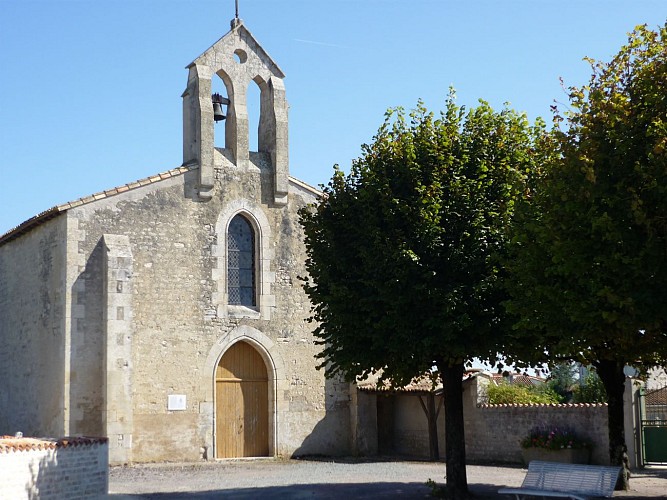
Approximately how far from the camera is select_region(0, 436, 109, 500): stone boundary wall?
39.3 feet

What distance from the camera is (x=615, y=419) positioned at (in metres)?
15.4

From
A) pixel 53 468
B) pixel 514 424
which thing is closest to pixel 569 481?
pixel 53 468

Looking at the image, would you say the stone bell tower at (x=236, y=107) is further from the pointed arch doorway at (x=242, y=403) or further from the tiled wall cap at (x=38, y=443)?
the tiled wall cap at (x=38, y=443)

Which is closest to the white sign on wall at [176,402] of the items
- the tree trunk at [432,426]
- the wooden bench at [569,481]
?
the tree trunk at [432,426]

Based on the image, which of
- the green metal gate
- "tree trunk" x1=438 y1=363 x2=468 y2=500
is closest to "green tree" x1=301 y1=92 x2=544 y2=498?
"tree trunk" x1=438 y1=363 x2=468 y2=500

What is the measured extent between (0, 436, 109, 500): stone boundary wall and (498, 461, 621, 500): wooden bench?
5.95 metres

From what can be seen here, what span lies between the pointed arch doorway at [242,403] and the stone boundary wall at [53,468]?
8.53 metres

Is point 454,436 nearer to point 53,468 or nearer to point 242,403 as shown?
point 53,468

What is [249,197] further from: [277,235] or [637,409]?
[637,409]

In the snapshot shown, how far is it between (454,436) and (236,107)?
455 inches

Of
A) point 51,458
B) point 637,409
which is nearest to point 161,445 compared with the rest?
point 51,458

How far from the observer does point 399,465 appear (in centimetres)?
2039

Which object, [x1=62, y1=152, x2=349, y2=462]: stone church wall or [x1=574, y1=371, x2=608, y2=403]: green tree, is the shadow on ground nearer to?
[x1=62, y1=152, x2=349, y2=462]: stone church wall

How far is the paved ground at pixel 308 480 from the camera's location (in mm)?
15133
